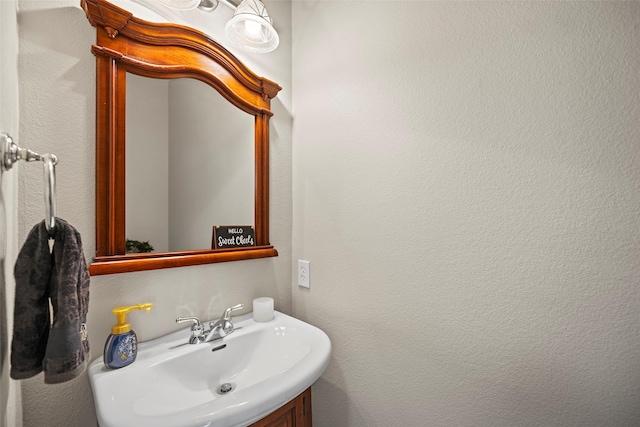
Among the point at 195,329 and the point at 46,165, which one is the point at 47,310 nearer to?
the point at 46,165

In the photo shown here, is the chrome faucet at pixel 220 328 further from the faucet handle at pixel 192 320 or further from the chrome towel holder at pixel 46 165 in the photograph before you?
the chrome towel holder at pixel 46 165

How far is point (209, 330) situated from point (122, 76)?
2.84 ft

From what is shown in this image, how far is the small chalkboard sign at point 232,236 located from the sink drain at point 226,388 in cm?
47

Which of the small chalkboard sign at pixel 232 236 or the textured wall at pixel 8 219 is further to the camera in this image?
the small chalkboard sign at pixel 232 236

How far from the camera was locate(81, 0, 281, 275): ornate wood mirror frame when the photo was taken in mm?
825

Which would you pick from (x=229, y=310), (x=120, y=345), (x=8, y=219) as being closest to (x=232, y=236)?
(x=229, y=310)

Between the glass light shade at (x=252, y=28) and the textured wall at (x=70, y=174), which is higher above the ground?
the glass light shade at (x=252, y=28)

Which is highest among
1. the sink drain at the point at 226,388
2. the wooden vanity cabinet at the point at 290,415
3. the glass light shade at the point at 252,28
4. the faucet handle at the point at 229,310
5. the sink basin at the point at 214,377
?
the glass light shade at the point at 252,28

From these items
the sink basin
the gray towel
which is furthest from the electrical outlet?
the gray towel

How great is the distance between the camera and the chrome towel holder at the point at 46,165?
1.44ft

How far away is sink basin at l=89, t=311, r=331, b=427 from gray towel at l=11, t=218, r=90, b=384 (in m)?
0.24

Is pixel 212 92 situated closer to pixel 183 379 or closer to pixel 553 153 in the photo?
pixel 183 379

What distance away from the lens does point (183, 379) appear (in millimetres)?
850

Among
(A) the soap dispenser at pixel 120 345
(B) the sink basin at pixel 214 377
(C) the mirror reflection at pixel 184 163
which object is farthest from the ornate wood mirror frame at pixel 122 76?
(B) the sink basin at pixel 214 377
